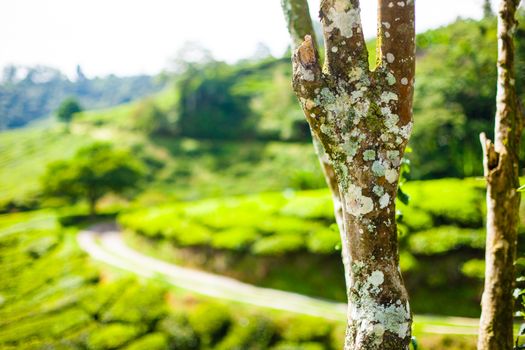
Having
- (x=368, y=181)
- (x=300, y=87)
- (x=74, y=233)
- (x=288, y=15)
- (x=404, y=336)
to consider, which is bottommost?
(x=74, y=233)

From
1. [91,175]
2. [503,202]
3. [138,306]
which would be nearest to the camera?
[503,202]

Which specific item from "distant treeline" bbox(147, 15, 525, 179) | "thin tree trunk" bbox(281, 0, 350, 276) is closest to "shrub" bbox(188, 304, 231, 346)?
"distant treeline" bbox(147, 15, 525, 179)

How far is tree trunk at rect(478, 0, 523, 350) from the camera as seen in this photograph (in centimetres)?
364

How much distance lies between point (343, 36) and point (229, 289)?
16.1 meters

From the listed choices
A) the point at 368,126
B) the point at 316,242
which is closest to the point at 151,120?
the point at 316,242

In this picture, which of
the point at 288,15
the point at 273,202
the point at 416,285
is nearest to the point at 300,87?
the point at 288,15

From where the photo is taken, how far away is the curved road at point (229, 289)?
13870 millimetres

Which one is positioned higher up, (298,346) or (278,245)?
(278,245)

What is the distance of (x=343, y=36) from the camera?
2.45 meters

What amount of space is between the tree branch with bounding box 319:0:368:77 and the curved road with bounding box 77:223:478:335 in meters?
12.1

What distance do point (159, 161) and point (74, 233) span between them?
23173 millimetres

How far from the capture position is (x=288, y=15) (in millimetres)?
3604

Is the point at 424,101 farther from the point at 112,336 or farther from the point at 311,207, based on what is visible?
the point at 112,336

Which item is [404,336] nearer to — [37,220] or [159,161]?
[37,220]
